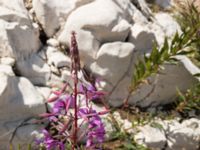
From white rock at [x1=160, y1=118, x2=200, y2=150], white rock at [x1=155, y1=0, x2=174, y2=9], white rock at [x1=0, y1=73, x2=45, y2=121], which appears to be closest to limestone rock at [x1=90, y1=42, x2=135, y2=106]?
white rock at [x1=160, y1=118, x2=200, y2=150]

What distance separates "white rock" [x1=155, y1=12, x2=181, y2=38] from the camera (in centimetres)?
596

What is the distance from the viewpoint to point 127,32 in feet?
16.2

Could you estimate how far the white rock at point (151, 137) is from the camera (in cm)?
461

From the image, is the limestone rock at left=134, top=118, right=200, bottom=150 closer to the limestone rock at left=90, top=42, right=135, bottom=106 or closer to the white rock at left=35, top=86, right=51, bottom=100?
the limestone rock at left=90, top=42, right=135, bottom=106

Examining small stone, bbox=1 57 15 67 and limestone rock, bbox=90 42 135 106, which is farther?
limestone rock, bbox=90 42 135 106

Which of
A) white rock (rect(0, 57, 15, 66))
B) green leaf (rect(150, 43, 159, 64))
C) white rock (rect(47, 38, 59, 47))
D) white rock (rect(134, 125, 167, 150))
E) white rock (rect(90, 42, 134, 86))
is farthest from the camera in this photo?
white rock (rect(47, 38, 59, 47))

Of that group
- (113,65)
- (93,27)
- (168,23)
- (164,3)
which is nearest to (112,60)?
(113,65)

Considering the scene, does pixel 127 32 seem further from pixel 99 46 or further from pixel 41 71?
pixel 41 71

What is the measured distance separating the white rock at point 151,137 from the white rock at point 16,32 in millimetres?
1533

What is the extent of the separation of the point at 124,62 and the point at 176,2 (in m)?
2.91

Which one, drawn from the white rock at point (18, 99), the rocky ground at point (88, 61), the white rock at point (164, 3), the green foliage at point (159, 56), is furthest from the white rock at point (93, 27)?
the white rock at point (164, 3)

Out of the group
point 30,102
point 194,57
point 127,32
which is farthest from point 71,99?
point 194,57

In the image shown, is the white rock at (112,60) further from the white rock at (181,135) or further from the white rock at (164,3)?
the white rock at (164,3)

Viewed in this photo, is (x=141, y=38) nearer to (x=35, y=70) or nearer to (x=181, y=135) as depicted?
(x=181, y=135)
